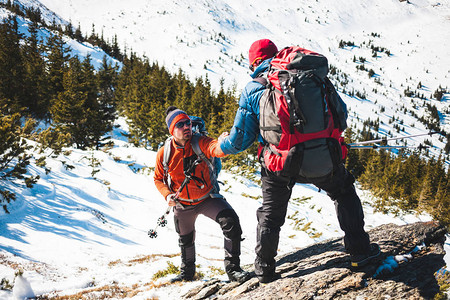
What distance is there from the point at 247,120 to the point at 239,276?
2.31 metres

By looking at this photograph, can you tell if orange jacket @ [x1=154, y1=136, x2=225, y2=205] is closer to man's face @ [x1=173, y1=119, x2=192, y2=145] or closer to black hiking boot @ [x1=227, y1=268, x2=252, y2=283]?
man's face @ [x1=173, y1=119, x2=192, y2=145]

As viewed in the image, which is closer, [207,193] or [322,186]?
[322,186]

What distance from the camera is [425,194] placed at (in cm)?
2783

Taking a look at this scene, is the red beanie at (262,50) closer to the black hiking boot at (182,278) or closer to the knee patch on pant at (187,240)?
the knee patch on pant at (187,240)

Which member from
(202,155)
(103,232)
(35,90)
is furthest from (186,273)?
(35,90)

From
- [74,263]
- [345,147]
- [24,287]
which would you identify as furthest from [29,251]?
[345,147]

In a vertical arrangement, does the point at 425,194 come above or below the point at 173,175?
below

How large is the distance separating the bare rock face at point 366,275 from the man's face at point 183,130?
232 cm

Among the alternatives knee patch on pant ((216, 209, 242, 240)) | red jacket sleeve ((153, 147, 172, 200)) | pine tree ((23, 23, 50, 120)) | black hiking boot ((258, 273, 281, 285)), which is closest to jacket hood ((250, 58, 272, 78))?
red jacket sleeve ((153, 147, 172, 200))

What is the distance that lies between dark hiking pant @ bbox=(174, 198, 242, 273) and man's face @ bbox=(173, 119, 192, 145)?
3.70ft

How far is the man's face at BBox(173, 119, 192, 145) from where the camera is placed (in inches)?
155

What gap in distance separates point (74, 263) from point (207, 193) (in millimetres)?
3926

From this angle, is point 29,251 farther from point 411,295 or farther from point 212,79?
point 212,79

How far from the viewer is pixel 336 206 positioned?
3.09m
